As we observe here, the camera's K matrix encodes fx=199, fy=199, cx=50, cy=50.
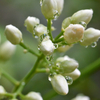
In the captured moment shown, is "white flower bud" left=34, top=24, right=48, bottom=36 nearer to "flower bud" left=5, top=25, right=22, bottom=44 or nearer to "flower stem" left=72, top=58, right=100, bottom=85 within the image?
"flower bud" left=5, top=25, right=22, bottom=44

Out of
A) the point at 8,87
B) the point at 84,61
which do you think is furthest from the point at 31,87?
the point at 84,61

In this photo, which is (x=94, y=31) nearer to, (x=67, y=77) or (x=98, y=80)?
(x=67, y=77)

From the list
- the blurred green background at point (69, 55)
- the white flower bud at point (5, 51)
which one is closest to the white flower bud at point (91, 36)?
the white flower bud at point (5, 51)

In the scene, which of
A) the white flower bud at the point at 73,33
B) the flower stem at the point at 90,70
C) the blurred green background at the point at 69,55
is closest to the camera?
the white flower bud at the point at 73,33

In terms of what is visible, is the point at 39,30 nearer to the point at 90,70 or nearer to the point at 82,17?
the point at 82,17

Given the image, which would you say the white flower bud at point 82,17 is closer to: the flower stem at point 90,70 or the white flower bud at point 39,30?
the white flower bud at point 39,30

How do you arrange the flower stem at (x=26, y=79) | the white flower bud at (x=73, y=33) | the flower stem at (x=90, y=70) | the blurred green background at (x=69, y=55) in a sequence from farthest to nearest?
the blurred green background at (x=69, y=55), the flower stem at (x=90, y=70), the flower stem at (x=26, y=79), the white flower bud at (x=73, y=33)
